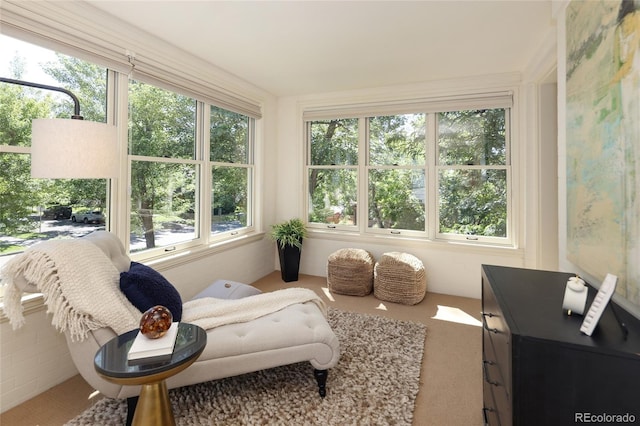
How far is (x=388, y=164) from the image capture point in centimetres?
410

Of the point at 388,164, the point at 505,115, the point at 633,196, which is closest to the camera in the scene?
the point at 633,196

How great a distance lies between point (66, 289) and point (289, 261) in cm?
278

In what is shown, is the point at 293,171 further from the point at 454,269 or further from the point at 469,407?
the point at 469,407

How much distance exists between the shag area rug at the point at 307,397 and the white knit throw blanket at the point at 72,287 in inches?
23.9

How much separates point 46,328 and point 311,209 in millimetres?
3148

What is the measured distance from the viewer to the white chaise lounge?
146 centimetres

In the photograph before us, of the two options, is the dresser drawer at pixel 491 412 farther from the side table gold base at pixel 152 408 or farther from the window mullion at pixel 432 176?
the window mullion at pixel 432 176

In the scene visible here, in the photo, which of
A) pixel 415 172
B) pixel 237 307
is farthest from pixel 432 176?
pixel 237 307

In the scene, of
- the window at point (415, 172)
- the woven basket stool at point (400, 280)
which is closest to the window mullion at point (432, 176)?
the window at point (415, 172)

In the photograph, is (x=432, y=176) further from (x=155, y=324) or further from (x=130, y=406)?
(x=130, y=406)

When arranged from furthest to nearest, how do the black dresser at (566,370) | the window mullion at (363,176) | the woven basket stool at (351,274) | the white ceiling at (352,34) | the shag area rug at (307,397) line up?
1. the window mullion at (363,176)
2. the woven basket stool at (351,274)
3. the white ceiling at (352,34)
4. the shag area rug at (307,397)
5. the black dresser at (566,370)

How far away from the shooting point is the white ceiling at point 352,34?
223cm

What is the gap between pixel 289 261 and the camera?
161 inches

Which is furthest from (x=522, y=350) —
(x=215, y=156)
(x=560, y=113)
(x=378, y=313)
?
(x=215, y=156)
